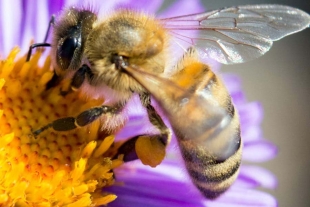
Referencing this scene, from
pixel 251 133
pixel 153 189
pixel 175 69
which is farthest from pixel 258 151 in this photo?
pixel 175 69

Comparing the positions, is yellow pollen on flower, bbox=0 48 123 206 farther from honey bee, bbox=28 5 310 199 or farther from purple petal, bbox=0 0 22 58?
purple petal, bbox=0 0 22 58

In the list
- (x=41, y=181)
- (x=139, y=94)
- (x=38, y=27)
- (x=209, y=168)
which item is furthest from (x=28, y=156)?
(x=38, y=27)

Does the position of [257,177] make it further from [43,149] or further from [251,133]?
[43,149]

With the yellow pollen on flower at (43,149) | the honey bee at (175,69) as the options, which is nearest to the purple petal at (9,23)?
the yellow pollen on flower at (43,149)

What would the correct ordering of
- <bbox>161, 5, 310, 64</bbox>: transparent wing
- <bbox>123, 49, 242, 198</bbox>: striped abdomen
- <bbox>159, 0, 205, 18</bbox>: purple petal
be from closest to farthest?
<bbox>123, 49, 242, 198</bbox>: striped abdomen, <bbox>161, 5, 310, 64</bbox>: transparent wing, <bbox>159, 0, 205, 18</bbox>: purple petal

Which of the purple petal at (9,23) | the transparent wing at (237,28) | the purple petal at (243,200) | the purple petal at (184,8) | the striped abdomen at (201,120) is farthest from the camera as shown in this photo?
the purple petal at (184,8)

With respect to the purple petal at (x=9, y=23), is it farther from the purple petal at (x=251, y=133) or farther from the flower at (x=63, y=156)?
the purple petal at (x=251, y=133)

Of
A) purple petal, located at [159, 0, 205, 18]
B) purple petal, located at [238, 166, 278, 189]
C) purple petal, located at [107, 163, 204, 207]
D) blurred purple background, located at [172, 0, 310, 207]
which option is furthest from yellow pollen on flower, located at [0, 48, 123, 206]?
blurred purple background, located at [172, 0, 310, 207]
